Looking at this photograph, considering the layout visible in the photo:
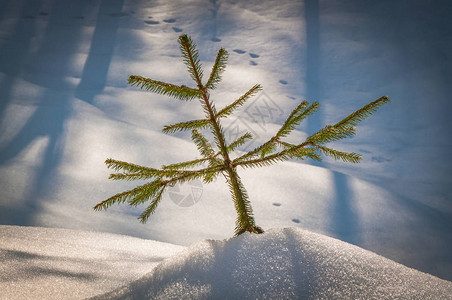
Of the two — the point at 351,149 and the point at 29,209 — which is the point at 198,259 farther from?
the point at 351,149

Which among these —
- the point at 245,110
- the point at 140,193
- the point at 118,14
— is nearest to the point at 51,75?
the point at 118,14

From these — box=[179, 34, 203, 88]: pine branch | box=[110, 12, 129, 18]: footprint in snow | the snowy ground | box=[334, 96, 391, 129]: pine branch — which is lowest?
the snowy ground

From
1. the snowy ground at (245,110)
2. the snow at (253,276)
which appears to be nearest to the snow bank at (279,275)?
the snow at (253,276)

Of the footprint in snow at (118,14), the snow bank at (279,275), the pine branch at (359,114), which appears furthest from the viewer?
the footprint in snow at (118,14)

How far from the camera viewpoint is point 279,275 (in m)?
0.72

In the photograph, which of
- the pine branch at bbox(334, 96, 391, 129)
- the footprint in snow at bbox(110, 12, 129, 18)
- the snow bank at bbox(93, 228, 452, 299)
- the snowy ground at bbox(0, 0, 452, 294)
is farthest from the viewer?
the footprint in snow at bbox(110, 12, 129, 18)

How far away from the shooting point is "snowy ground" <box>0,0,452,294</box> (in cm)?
241

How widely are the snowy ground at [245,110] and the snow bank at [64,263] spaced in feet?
2.26

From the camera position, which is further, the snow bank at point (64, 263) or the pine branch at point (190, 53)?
the snow bank at point (64, 263)

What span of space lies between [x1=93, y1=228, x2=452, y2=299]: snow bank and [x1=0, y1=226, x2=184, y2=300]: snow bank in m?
0.32

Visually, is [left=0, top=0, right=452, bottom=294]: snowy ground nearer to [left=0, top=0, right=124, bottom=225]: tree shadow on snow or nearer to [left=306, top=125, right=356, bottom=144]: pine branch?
[left=0, top=0, right=124, bottom=225]: tree shadow on snow

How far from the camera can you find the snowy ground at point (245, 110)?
2410 millimetres

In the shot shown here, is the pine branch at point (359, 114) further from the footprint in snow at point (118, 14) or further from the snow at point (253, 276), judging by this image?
the footprint in snow at point (118, 14)

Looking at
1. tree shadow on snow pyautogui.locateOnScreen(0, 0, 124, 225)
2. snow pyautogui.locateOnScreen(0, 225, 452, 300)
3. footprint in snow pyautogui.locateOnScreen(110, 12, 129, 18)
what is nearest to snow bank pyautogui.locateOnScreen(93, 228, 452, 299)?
snow pyautogui.locateOnScreen(0, 225, 452, 300)
